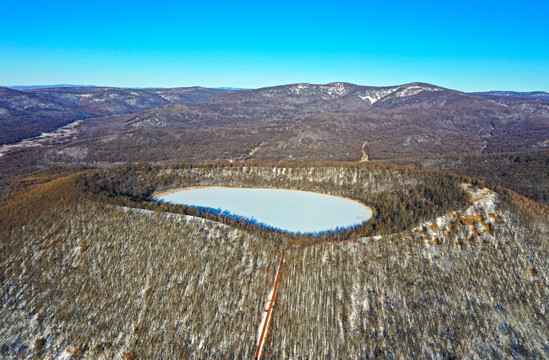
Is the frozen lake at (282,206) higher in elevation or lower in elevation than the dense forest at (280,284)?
higher

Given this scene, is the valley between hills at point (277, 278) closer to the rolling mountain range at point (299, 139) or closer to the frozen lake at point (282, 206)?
the frozen lake at point (282, 206)

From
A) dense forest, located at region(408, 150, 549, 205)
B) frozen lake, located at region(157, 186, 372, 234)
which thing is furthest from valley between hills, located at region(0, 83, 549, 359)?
dense forest, located at region(408, 150, 549, 205)

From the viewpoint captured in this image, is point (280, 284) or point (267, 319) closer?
point (267, 319)

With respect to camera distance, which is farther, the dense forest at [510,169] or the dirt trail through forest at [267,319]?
the dense forest at [510,169]

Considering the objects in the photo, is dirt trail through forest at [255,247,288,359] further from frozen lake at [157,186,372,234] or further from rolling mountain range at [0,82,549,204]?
rolling mountain range at [0,82,549,204]

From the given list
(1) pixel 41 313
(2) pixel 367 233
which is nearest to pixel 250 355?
(2) pixel 367 233

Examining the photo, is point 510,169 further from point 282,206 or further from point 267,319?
point 267,319

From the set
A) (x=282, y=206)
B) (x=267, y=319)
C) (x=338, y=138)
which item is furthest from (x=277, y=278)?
(x=338, y=138)

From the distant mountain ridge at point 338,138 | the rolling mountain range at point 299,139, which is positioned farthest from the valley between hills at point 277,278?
the distant mountain ridge at point 338,138
